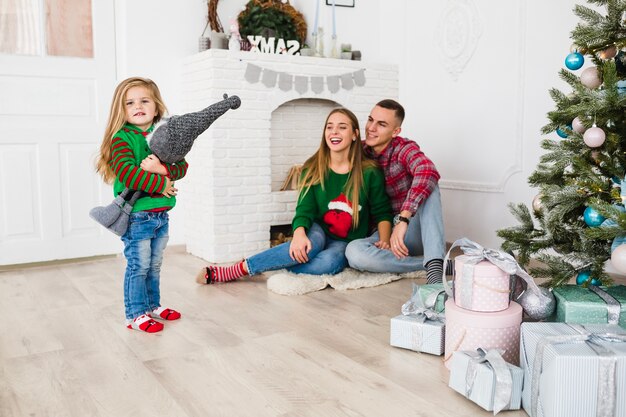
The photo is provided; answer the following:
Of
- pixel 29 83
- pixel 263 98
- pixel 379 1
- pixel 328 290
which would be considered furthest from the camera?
pixel 379 1

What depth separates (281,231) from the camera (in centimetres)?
375

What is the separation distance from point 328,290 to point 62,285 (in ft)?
4.16

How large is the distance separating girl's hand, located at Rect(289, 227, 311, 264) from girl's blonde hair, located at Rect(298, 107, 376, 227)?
0.26 meters

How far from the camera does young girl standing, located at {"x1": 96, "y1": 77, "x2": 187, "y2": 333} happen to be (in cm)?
208

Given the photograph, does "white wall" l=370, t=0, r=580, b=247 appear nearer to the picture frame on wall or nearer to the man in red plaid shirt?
the picture frame on wall

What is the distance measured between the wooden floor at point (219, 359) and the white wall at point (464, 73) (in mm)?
1161

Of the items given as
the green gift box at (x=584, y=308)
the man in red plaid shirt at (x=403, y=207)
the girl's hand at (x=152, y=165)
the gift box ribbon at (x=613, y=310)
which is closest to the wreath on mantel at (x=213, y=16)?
the man in red plaid shirt at (x=403, y=207)

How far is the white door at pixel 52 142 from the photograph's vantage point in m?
3.22

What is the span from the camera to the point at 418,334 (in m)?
1.89

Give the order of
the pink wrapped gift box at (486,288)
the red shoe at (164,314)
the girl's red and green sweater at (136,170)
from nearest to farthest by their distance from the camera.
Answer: the pink wrapped gift box at (486,288) < the girl's red and green sweater at (136,170) < the red shoe at (164,314)

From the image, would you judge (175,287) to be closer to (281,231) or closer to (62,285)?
(62,285)

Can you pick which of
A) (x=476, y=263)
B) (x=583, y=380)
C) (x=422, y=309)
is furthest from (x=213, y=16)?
(x=583, y=380)

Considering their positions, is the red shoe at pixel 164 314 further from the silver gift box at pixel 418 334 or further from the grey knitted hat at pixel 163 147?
the silver gift box at pixel 418 334

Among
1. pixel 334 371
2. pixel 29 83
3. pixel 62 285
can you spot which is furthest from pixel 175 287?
pixel 29 83
